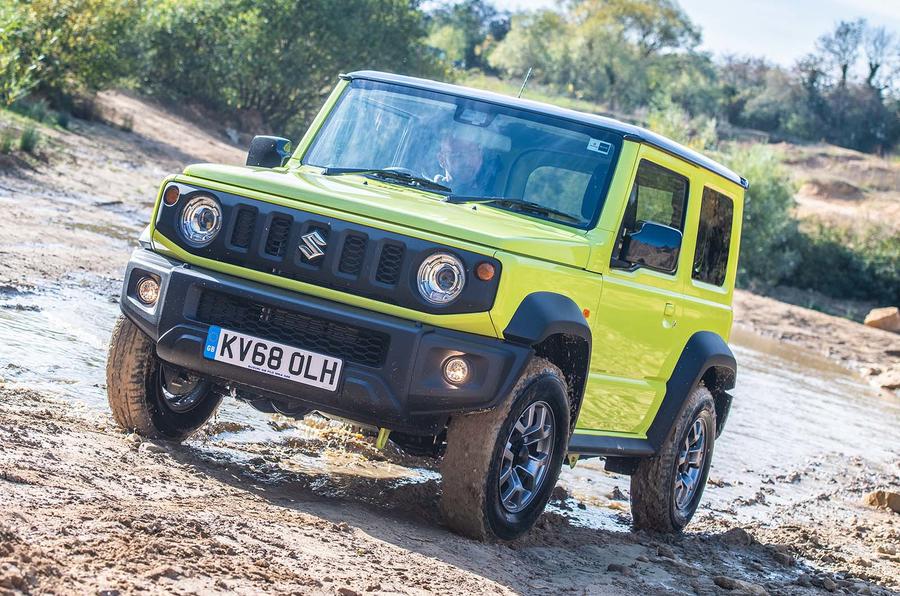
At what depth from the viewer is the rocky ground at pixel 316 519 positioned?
428 cm

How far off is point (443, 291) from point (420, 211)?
1.31ft

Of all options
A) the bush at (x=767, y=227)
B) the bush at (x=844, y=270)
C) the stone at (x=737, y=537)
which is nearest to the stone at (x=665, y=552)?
the stone at (x=737, y=537)

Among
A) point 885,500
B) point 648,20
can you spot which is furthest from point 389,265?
point 648,20

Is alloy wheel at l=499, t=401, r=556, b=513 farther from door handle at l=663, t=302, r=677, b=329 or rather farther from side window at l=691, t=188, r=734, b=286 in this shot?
side window at l=691, t=188, r=734, b=286

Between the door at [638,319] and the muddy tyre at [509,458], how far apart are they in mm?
Answer: 507

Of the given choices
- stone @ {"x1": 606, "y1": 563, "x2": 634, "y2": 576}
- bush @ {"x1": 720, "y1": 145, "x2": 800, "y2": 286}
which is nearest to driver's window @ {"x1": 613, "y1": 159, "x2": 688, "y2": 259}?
stone @ {"x1": 606, "y1": 563, "x2": 634, "y2": 576}

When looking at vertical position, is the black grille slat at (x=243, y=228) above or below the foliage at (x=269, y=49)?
below

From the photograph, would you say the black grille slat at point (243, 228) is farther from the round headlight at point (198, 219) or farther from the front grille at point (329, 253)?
the round headlight at point (198, 219)

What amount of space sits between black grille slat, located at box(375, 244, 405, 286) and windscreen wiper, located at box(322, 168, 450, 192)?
33.8 inches

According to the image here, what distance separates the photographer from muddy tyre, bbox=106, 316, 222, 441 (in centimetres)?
597

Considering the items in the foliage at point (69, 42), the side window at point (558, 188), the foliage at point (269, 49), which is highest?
the foliage at point (269, 49)

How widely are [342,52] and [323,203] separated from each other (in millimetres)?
33183

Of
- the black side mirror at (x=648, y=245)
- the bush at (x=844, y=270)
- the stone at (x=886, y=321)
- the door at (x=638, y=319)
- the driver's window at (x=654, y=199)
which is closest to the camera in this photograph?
the black side mirror at (x=648, y=245)

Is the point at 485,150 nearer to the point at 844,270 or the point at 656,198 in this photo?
the point at 656,198
